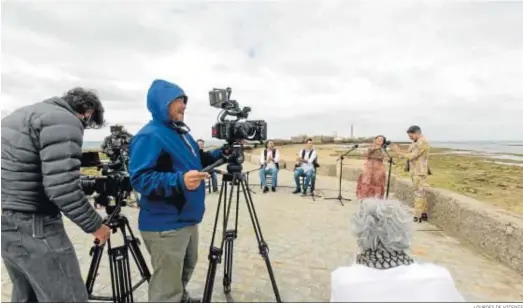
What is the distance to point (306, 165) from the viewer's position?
29.4 feet

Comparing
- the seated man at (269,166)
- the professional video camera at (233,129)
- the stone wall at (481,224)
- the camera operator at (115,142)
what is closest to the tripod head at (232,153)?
the professional video camera at (233,129)

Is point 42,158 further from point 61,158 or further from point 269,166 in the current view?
point 269,166

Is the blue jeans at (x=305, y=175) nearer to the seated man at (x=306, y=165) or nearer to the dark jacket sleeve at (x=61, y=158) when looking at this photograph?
the seated man at (x=306, y=165)

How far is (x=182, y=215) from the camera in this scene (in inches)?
95.0

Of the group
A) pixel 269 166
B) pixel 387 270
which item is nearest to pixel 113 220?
pixel 387 270

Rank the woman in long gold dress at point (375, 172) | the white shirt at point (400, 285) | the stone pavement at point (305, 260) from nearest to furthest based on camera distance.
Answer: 1. the white shirt at point (400, 285)
2. the stone pavement at point (305, 260)
3. the woman in long gold dress at point (375, 172)

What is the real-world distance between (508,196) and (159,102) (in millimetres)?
14707

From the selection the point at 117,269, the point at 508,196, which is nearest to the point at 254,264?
the point at 117,269

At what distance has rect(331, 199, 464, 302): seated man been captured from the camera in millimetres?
1491

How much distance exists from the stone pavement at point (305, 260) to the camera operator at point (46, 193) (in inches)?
55.1

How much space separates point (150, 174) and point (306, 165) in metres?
6.98

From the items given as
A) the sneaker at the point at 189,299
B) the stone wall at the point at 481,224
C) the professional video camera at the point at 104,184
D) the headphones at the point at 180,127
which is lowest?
the sneaker at the point at 189,299

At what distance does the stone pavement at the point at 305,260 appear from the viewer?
3.36m

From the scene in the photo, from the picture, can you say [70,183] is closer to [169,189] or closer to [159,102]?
[169,189]
